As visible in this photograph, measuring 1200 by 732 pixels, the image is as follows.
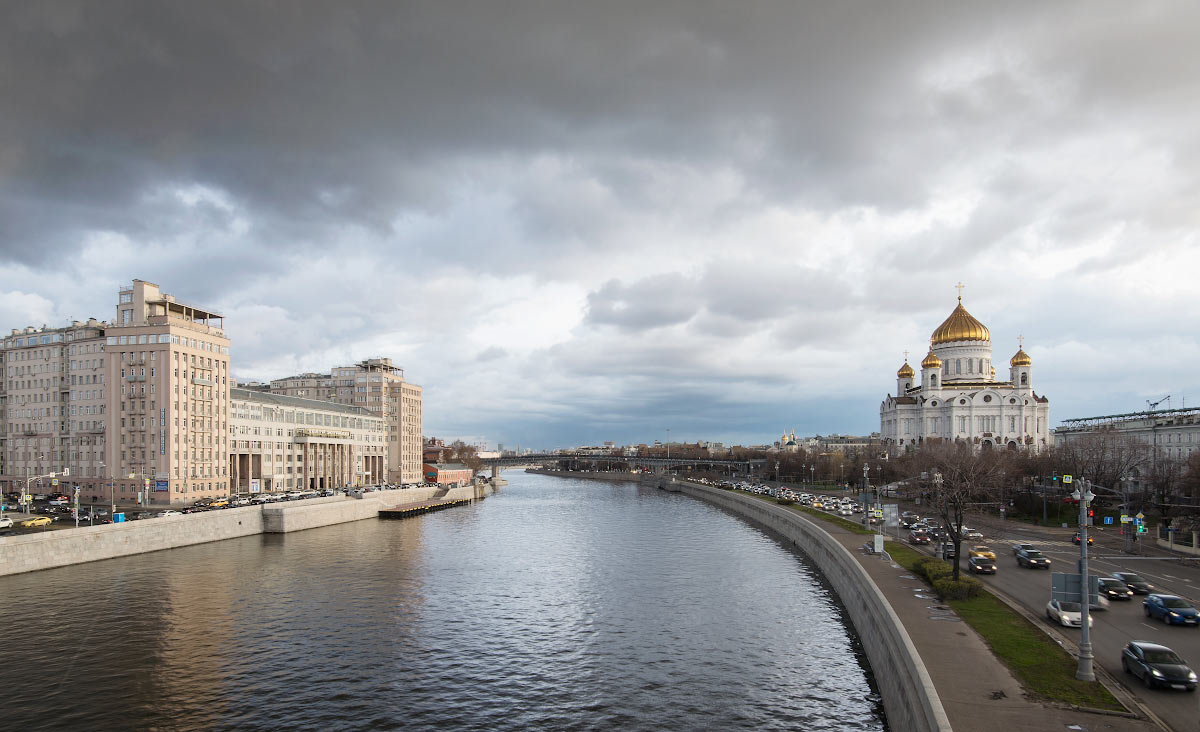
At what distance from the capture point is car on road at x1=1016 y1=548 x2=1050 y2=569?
49688 mm

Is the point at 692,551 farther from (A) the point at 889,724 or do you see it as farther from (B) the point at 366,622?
(A) the point at 889,724

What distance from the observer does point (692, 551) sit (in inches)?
2808

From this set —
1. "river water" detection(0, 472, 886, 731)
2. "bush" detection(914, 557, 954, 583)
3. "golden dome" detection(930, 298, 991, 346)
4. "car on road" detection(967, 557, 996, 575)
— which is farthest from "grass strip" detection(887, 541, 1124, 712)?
"golden dome" detection(930, 298, 991, 346)

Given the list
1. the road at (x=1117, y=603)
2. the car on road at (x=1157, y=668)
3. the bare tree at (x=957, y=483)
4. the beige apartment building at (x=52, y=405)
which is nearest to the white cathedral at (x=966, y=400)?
the bare tree at (x=957, y=483)

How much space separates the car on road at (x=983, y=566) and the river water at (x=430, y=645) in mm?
9477

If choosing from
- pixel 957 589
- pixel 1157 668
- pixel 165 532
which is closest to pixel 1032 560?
pixel 957 589

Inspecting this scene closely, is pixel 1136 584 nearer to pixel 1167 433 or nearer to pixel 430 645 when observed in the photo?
pixel 430 645

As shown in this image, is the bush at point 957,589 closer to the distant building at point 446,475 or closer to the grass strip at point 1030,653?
the grass strip at point 1030,653

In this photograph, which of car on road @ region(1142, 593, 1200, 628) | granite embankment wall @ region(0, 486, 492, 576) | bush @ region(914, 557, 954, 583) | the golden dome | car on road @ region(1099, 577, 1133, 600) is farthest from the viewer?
the golden dome

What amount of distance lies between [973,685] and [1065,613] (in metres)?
12.8

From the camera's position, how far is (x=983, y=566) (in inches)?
1839

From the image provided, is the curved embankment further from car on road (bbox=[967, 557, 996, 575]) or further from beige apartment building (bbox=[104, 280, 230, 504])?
beige apartment building (bbox=[104, 280, 230, 504])

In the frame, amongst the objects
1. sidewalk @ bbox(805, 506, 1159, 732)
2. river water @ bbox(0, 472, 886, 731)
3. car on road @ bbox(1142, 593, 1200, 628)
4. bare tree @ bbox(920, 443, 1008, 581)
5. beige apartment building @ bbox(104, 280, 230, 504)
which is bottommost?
river water @ bbox(0, 472, 886, 731)

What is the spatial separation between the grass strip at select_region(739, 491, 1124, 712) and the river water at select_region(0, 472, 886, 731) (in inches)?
220
